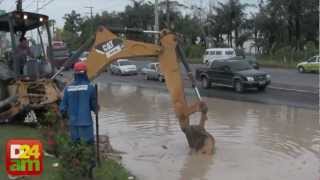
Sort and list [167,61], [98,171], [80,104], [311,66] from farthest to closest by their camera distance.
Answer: [311,66]
[167,61]
[80,104]
[98,171]

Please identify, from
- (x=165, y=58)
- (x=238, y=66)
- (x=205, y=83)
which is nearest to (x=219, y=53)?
(x=205, y=83)

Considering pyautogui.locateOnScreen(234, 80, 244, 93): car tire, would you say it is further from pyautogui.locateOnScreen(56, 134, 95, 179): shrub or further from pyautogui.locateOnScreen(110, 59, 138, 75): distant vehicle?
pyautogui.locateOnScreen(56, 134, 95, 179): shrub

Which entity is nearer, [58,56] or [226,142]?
[226,142]

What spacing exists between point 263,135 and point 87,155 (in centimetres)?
928

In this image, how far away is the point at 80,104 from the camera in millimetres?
10547

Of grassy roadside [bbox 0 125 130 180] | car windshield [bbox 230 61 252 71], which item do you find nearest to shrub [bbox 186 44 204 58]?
car windshield [bbox 230 61 252 71]

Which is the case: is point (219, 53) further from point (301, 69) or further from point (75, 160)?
Answer: point (75, 160)

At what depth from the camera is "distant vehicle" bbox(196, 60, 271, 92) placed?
1291 inches

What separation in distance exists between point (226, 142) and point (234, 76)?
17.5m

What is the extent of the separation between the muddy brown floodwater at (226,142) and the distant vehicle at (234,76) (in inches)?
226

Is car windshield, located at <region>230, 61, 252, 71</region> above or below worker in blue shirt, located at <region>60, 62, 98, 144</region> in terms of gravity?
below

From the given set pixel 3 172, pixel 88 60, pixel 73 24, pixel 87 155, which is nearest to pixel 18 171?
pixel 87 155

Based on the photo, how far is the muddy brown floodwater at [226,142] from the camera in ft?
41.2

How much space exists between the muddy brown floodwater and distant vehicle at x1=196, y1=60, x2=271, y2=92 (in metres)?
5.73
